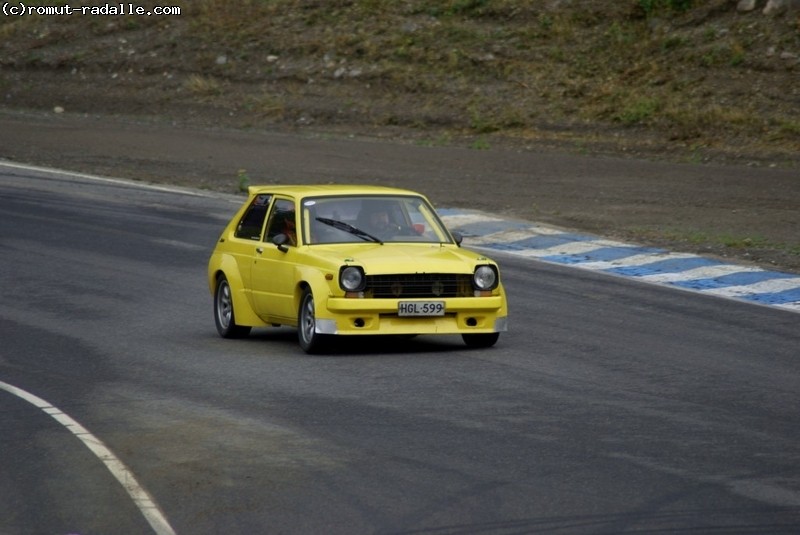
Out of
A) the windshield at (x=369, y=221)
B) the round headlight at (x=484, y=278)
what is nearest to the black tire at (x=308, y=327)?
the windshield at (x=369, y=221)

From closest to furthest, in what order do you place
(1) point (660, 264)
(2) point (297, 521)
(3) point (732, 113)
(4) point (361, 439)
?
(2) point (297, 521) < (4) point (361, 439) < (1) point (660, 264) < (3) point (732, 113)

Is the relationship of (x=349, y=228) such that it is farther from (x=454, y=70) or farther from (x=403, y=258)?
(x=454, y=70)

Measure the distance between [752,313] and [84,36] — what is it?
37.9 metres

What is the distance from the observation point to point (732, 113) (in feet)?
116

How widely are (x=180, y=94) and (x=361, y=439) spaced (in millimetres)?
35177

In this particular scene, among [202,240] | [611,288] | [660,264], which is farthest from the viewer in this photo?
[202,240]

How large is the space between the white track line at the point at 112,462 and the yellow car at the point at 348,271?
2.66 metres

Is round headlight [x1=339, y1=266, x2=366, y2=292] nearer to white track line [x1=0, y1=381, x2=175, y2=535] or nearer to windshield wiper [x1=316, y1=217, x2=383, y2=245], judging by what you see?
windshield wiper [x1=316, y1=217, x2=383, y2=245]

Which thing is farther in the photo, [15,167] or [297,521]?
[15,167]

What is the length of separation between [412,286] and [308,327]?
101cm

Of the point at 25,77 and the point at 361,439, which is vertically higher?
the point at 25,77

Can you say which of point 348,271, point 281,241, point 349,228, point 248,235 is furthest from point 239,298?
point 348,271

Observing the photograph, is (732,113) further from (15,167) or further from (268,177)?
(15,167)

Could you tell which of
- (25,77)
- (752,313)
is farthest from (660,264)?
(25,77)
